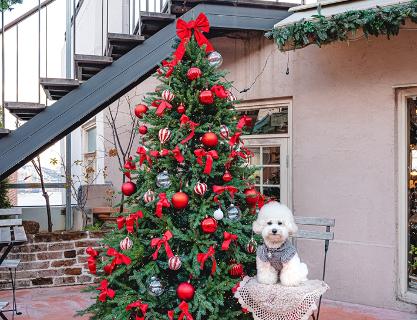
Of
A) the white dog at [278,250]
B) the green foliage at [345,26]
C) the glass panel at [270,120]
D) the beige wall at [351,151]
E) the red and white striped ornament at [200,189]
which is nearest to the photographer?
the white dog at [278,250]

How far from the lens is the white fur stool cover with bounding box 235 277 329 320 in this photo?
3.22m

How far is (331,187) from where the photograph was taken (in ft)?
18.3

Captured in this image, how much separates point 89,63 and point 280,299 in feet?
9.36

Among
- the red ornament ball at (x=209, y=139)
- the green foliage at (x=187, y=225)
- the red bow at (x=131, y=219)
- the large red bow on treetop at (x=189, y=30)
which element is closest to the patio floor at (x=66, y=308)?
the green foliage at (x=187, y=225)

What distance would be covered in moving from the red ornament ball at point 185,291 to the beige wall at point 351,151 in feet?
8.23

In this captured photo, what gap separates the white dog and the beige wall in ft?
7.15

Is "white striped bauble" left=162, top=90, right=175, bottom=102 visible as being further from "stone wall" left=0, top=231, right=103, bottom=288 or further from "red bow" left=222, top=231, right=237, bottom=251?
"stone wall" left=0, top=231, right=103, bottom=288

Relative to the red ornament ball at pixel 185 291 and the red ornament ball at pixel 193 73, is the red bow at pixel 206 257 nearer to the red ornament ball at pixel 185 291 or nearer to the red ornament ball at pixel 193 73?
the red ornament ball at pixel 185 291

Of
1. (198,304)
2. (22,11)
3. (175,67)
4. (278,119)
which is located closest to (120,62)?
(175,67)

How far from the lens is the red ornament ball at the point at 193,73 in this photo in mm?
3736

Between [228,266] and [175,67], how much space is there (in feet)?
5.04

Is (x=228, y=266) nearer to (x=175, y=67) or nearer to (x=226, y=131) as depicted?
(x=226, y=131)

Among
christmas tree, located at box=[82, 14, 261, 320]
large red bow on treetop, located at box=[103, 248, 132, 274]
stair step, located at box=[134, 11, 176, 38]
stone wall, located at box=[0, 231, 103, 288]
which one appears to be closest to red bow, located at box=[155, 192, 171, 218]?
christmas tree, located at box=[82, 14, 261, 320]

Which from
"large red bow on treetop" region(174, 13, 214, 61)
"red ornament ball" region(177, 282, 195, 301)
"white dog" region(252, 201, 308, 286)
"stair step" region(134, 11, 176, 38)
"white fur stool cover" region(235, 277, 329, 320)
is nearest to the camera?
"white fur stool cover" region(235, 277, 329, 320)
